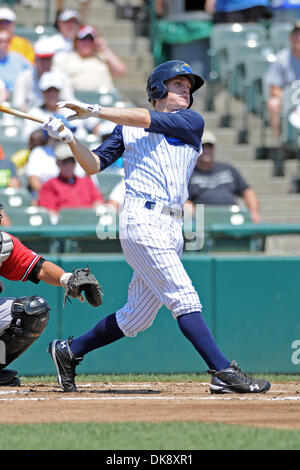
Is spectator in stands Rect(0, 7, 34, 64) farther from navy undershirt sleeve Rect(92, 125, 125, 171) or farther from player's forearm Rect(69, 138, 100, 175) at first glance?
player's forearm Rect(69, 138, 100, 175)

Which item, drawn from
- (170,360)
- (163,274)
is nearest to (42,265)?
(163,274)

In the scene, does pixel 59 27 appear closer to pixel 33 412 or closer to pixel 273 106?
pixel 273 106

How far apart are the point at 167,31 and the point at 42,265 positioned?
716 cm

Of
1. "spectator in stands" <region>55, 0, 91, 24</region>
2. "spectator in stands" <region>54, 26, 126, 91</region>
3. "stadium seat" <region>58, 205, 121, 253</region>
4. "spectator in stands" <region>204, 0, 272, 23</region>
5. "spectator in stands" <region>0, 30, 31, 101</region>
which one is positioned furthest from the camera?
"spectator in stands" <region>204, 0, 272, 23</region>

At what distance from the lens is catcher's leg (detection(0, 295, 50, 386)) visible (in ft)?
18.6

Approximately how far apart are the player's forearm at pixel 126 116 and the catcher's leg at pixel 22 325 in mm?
1206

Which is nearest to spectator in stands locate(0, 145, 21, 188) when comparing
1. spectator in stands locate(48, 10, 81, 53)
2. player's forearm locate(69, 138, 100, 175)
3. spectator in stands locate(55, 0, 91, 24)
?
spectator in stands locate(48, 10, 81, 53)

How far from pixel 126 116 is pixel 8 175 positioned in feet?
12.3

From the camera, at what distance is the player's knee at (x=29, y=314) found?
5.67 m

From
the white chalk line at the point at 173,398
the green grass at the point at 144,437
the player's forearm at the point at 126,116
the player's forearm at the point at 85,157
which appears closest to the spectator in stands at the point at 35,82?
the player's forearm at the point at 85,157

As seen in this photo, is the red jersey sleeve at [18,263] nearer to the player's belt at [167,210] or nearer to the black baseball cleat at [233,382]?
the player's belt at [167,210]

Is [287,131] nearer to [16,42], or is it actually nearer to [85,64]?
[85,64]

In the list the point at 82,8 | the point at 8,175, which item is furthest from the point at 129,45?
the point at 8,175

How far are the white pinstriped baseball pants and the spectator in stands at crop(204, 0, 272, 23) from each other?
721 cm
